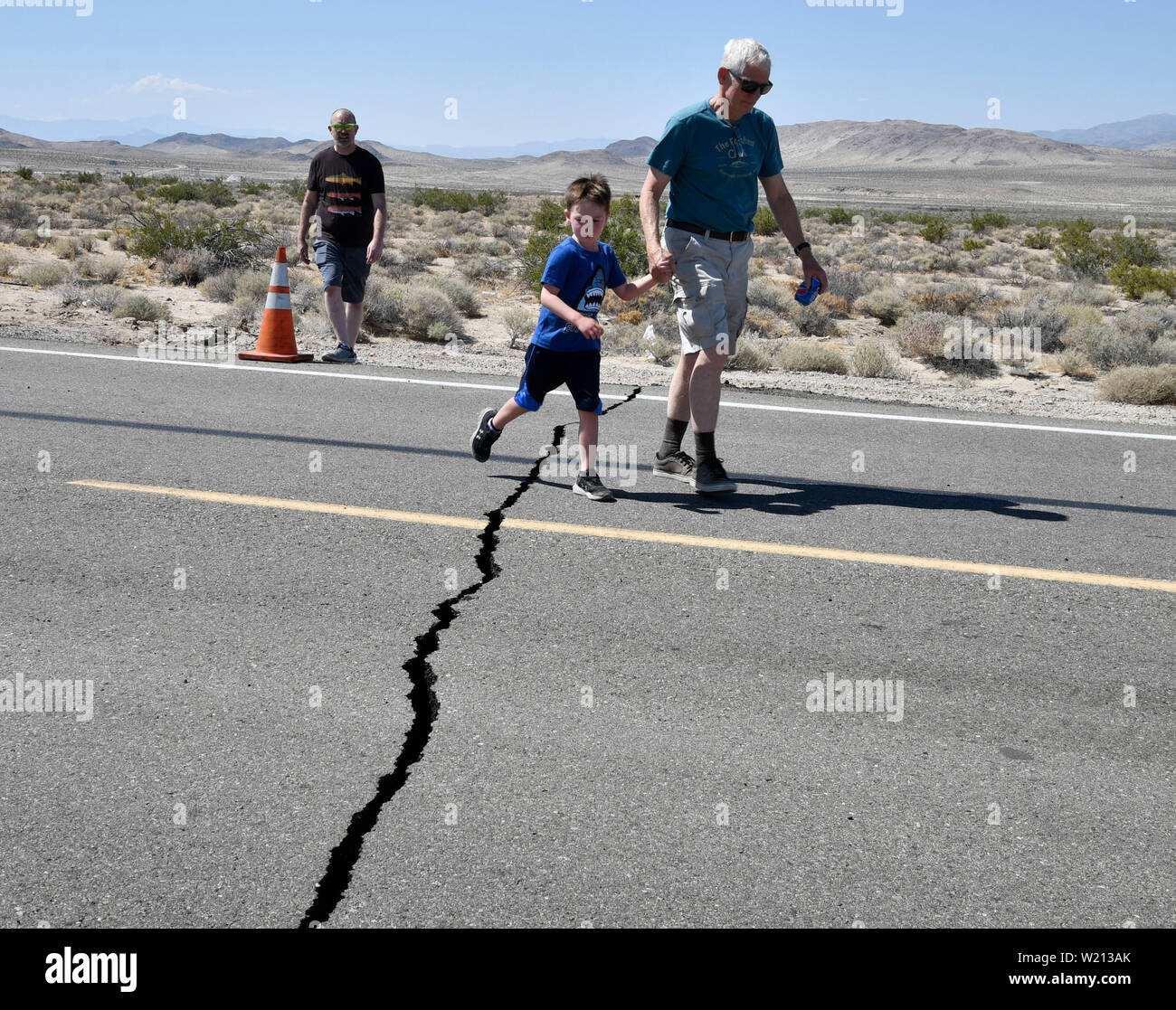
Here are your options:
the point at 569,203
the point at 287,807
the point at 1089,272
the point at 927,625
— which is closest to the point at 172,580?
the point at 287,807

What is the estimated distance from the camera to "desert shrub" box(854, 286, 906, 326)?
17312mm

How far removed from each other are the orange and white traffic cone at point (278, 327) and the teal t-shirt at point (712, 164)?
461 centimetres

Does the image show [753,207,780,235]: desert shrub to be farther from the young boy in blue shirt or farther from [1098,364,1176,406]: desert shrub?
the young boy in blue shirt

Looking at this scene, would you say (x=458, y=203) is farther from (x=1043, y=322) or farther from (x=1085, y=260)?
(x=1043, y=322)

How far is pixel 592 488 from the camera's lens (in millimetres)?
5781

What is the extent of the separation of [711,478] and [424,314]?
8212mm

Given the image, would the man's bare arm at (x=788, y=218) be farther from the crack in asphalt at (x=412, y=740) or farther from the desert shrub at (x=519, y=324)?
the desert shrub at (x=519, y=324)

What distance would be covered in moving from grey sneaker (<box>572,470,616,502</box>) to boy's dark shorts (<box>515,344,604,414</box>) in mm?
340

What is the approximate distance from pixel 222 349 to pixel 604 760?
804cm

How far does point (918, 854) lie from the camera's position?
285cm

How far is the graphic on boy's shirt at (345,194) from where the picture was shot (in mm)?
9617


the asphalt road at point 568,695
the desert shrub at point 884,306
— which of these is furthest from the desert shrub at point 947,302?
the asphalt road at point 568,695

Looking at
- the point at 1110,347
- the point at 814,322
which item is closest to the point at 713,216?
the point at 1110,347
